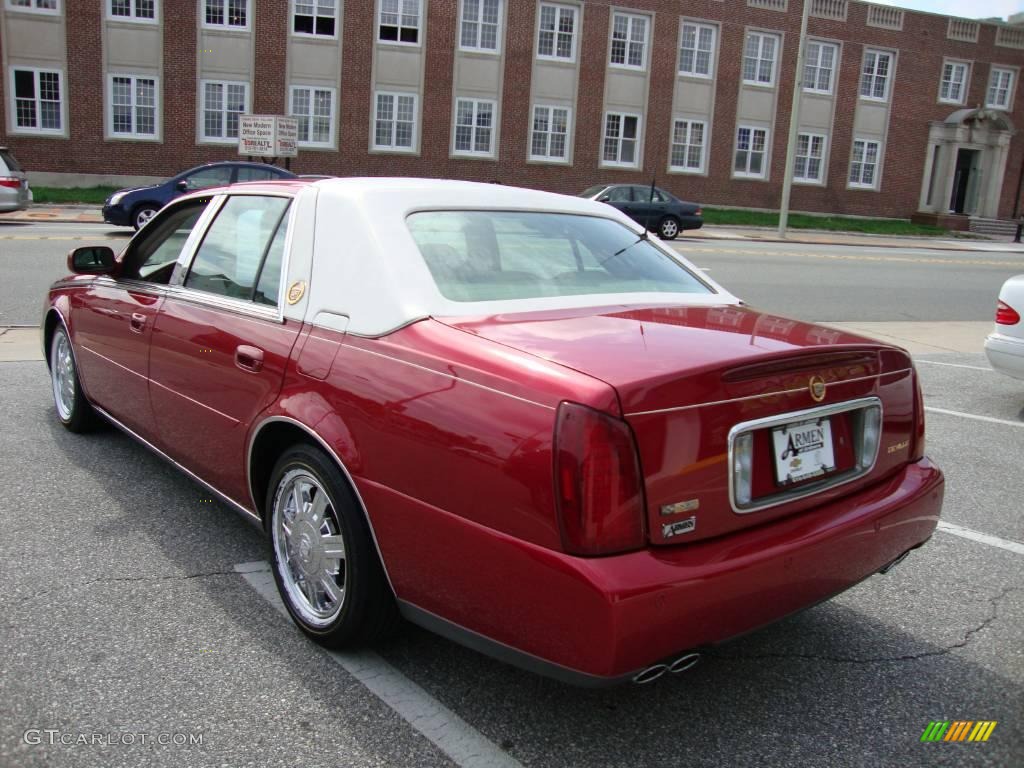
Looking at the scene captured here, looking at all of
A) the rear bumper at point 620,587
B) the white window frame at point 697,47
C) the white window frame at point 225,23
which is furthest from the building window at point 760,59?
the rear bumper at point 620,587

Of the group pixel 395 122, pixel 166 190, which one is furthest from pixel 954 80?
pixel 166 190

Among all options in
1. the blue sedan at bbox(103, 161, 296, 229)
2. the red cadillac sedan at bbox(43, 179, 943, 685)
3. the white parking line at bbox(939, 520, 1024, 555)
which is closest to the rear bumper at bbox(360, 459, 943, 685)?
the red cadillac sedan at bbox(43, 179, 943, 685)

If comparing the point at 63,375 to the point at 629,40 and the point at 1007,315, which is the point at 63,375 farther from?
the point at 629,40

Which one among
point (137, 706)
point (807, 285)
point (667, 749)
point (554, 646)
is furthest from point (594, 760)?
point (807, 285)

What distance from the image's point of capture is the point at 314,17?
106 feet

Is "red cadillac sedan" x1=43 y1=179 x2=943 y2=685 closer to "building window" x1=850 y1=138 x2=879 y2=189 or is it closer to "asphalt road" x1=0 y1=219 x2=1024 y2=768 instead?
"asphalt road" x1=0 y1=219 x2=1024 y2=768

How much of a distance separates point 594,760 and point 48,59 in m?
34.1

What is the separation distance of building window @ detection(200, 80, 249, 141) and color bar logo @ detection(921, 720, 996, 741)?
3301 centimetres

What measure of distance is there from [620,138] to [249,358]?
35.2 meters

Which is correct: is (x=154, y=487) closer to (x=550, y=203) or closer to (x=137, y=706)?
(x=137, y=706)

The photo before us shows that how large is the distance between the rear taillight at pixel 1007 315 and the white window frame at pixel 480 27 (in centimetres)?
2982

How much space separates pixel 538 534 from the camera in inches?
93.9

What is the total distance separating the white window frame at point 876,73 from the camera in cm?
4062

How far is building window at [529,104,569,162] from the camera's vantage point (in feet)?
116
